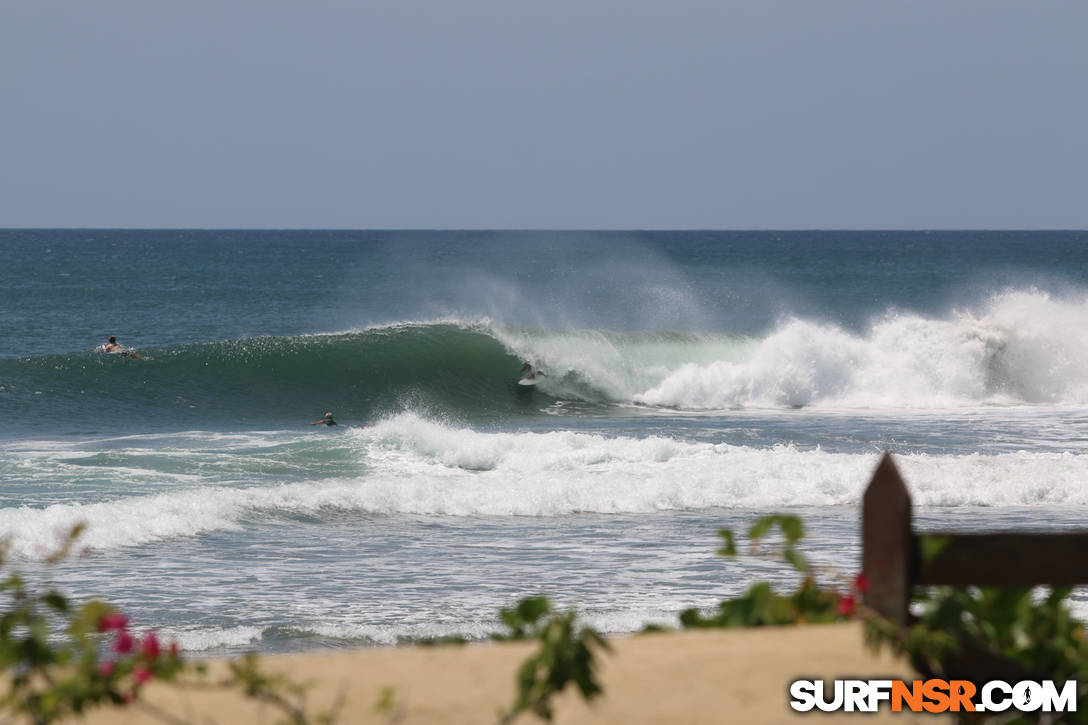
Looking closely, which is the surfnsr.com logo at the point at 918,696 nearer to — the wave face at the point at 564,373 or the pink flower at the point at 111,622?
the pink flower at the point at 111,622

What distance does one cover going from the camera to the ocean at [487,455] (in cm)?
1002

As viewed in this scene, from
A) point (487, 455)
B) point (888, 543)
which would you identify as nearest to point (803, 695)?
point (888, 543)

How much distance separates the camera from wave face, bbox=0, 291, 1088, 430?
2542cm

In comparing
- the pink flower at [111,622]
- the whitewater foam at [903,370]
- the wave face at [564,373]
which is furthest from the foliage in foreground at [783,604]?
the whitewater foam at [903,370]

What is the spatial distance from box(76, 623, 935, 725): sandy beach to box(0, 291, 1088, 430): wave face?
20614mm

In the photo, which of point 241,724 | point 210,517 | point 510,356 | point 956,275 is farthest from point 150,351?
point 956,275

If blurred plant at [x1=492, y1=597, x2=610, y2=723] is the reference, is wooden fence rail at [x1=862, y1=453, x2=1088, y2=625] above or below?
above

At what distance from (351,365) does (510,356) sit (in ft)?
12.1

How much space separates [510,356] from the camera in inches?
1139

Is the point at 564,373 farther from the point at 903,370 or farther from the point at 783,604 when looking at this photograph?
the point at 783,604

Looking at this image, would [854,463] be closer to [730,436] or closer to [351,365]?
[730,436]

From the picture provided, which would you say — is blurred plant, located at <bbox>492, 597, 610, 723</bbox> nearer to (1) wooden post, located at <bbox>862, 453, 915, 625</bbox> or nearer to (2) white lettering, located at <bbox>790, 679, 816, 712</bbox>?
(2) white lettering, located at <bbox>790, 679, 816, 712</bbox>

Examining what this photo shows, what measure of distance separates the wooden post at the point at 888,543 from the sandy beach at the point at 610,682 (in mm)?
169

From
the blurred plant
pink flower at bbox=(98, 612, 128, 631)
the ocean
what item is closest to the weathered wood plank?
the blurred plant
